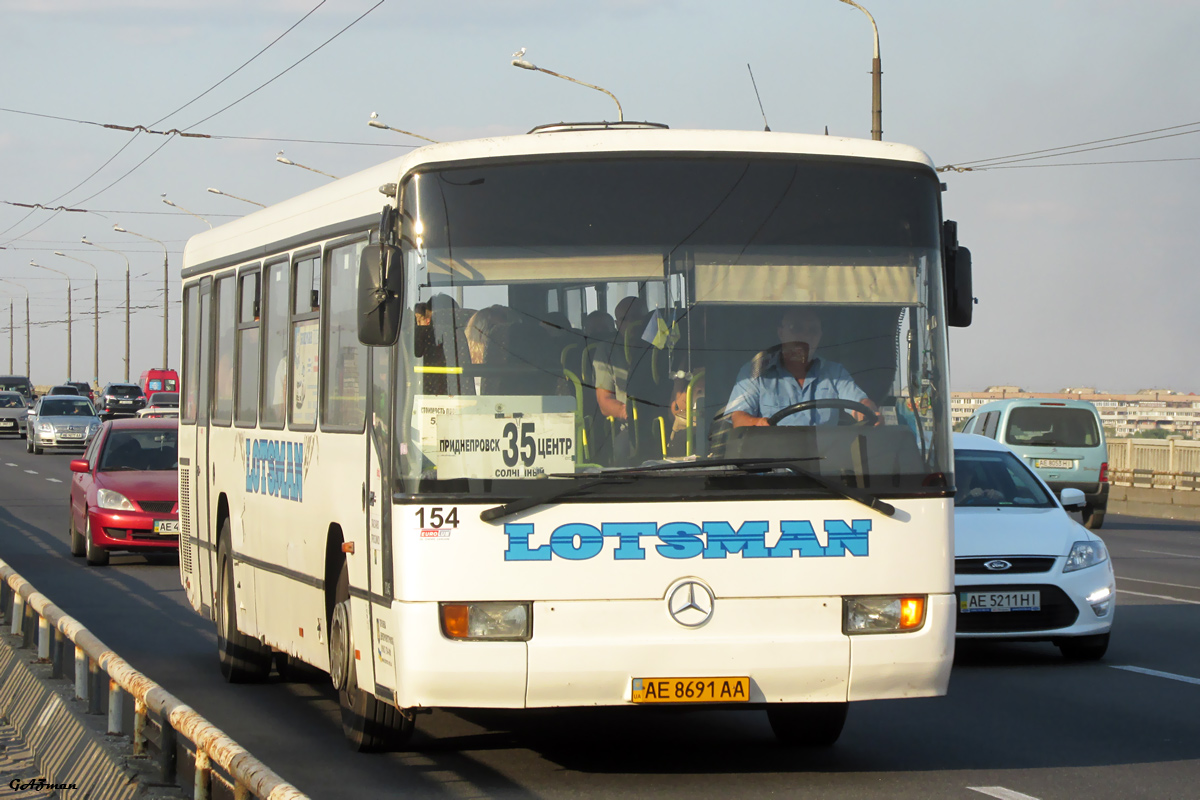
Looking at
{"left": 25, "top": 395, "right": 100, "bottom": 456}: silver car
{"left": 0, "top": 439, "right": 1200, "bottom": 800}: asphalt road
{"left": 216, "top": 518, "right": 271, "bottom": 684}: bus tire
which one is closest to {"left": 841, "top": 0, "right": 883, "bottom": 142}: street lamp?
{"left": 0, "top": 439, "right": 1200, "bottom": 800}: asphalt road

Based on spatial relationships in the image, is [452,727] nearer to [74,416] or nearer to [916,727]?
[916,727]

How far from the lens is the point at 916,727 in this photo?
366 inches

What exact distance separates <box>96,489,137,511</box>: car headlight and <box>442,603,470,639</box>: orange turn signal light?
13330 mm

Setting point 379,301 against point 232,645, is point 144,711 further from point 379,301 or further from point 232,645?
point 232,645

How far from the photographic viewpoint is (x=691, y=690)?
23.1ft

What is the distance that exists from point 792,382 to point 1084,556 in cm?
555

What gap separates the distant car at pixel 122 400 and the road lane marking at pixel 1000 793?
70471mm

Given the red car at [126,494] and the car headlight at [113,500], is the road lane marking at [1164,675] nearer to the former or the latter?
the red car at [126,494]

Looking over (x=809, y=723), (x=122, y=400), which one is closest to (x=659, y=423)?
(x=809, y=723)

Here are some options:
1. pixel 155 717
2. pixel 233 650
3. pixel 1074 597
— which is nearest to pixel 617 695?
pixel 155 717

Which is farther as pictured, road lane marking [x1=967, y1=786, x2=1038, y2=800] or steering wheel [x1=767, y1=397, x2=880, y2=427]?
road lane marking [x1=967, y1=786, x2=1038, y2=800]

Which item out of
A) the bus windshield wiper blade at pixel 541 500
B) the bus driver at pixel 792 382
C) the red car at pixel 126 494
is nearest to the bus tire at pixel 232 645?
the bus windshield wiper blade at pixel 541 500

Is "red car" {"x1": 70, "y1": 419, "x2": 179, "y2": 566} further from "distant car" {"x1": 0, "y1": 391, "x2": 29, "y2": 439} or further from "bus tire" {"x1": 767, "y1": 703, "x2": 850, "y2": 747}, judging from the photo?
"distant car" {"x1": 0, "y1": 391, "x2": 29, "y2": 439}

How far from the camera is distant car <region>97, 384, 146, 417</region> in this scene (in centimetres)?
7525
